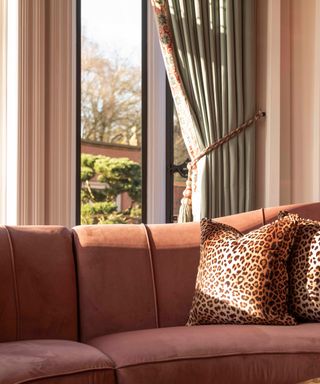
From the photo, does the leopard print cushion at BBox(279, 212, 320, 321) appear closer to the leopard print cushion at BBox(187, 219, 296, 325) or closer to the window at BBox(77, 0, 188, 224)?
the leopard print cushion at BBox(187, 219, 296, 325)

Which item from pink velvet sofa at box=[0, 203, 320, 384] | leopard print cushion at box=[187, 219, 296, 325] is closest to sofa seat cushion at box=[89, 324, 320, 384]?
pink velvet sofa at box=[0, 203, 320, 384]

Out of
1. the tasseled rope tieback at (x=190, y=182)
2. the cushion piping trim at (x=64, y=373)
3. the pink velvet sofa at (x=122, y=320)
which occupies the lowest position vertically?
the cushion piping trim at (x=64, y=373)

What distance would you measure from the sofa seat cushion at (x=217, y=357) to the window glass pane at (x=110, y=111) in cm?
171

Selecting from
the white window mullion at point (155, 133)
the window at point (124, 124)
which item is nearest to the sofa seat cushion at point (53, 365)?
the window at point (124, 124)

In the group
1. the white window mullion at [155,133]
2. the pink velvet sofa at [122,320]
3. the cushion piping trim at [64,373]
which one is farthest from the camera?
the white window mullion at [155,133]

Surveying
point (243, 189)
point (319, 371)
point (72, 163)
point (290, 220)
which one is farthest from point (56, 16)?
point (319, 371)

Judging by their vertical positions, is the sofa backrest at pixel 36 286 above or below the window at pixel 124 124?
below

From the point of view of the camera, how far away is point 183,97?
4340 millimetres

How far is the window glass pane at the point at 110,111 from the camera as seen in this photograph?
14.2 feet

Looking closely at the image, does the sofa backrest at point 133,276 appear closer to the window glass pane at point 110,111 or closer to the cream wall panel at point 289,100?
the window glass pane at point 110,111

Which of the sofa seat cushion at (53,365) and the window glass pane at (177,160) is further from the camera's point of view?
the window glass pane at (177,160)

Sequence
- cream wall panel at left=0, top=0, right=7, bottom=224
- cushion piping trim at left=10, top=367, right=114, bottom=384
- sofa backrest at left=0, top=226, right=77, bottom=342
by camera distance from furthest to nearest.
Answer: cream wall panel at left=0, top=0, right=7, bottom=224
sofa backrest at left=0, top=226, right=77, bottom=342
cushion piping trim at left=10, top=367, right=114, bottom=384

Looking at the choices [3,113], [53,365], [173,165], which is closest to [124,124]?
[173,165]

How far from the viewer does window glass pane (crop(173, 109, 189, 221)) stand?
15.3 feet
